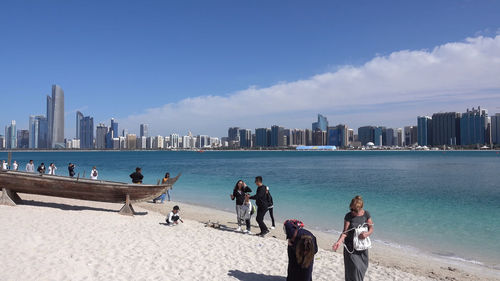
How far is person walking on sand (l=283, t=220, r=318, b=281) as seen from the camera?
4.07 m

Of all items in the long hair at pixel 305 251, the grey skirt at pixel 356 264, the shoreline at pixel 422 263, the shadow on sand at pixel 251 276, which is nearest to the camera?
the long hair at pixel 305 251

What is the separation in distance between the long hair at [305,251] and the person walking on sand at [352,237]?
0.36 metres

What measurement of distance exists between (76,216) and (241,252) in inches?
256

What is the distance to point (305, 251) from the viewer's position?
4.09 meters

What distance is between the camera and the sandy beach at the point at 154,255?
5957 millimetres

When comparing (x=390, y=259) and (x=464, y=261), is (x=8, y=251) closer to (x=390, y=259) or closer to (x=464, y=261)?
(x=390, y=259)

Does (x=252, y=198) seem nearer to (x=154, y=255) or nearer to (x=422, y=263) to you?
(x=154, y=255)

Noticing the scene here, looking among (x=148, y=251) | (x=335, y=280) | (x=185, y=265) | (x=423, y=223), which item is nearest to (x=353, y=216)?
(x=335, y=280)

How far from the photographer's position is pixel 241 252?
24.7ft

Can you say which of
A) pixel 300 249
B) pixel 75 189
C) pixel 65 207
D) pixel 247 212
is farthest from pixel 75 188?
pixel 300 249

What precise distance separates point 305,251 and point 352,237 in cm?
69

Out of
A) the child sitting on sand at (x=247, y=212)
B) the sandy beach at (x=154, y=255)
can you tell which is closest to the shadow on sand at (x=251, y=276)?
the sandy beach at (x=154, y=255)

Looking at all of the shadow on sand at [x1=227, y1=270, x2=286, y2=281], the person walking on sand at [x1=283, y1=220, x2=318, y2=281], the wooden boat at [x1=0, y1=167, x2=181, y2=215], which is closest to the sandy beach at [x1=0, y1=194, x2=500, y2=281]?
the shadow on sand at [x1=227, y1=270, x2=286, y2=281]

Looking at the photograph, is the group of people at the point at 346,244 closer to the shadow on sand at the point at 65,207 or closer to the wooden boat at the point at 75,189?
the wooden boat at the point at 75,189
